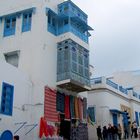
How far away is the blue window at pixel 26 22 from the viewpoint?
2187cm

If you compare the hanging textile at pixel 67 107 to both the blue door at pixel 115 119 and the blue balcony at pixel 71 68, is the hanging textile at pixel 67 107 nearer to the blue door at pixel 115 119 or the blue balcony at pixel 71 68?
the blue balcony at pixel 71 68

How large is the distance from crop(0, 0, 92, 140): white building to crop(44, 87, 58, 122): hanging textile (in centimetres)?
35

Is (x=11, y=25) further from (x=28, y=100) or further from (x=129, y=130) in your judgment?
(x=129, y=130)

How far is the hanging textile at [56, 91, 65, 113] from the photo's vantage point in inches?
833

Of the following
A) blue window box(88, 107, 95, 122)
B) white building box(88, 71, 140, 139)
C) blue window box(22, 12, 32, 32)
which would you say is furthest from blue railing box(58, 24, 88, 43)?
blue window box(88, 107, 95, 122)

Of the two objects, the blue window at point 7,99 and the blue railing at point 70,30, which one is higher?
the blue railing at point 70,30

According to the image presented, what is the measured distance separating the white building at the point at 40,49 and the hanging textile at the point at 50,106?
1.15 ft

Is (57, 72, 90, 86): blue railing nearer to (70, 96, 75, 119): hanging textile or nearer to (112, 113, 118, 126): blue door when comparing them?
(70, 96, 75, 119): hanging textile

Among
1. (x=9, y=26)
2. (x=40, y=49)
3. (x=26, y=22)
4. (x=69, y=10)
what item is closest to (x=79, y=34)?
(x=69, y=10)

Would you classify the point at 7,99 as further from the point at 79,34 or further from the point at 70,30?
the point at 79,34

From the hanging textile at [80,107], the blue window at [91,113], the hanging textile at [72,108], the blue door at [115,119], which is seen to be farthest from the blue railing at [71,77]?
the blue door at [115,119]

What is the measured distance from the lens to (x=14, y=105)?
59.2ft

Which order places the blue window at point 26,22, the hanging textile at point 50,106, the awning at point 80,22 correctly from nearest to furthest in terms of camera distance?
the hanging textile at point 50,106 → the blue window at point 26,22 → the awning at point 80,22

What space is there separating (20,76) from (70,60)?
4.02m
